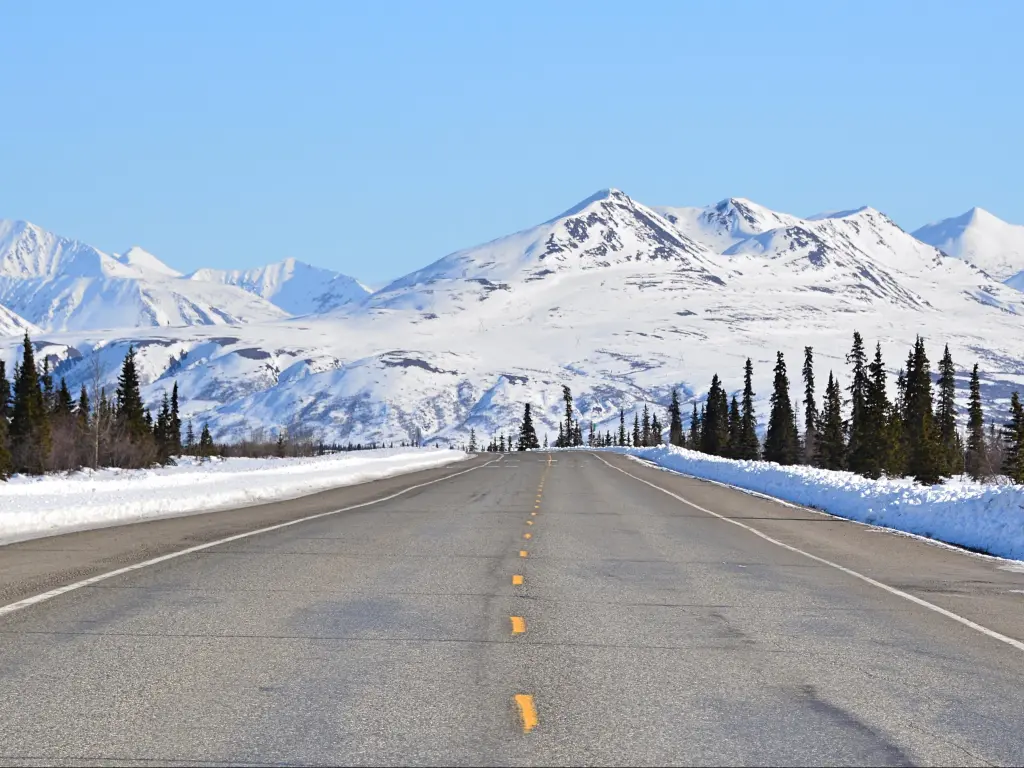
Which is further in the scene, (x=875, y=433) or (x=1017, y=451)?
(x=875, y=433)

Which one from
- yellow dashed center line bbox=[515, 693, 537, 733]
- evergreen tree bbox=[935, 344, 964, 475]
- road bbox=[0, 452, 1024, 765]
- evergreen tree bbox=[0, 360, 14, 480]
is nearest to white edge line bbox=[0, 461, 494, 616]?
road bbox=[0, 452, 1024, 765]

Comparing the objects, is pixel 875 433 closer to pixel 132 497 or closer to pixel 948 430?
pixel 948 430

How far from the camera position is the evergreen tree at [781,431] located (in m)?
134

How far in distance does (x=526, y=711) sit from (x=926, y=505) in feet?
69.9

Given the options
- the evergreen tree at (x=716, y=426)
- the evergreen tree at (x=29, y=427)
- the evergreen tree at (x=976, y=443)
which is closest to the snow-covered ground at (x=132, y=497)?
the evergreen tree at (x=29, y=427)

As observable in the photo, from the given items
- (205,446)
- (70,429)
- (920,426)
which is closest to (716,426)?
(920,426)

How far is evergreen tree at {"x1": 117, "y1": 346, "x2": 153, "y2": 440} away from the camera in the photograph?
12469 centimetres

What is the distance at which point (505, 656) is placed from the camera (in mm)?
9836

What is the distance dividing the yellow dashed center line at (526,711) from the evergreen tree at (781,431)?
418 feet

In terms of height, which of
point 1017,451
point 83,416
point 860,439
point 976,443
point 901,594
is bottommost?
point 976,443

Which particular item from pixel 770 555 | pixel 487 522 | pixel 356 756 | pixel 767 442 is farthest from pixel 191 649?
pixel 767 442

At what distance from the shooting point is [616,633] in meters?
11.2

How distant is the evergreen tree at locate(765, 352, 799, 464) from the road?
11636 centimetres

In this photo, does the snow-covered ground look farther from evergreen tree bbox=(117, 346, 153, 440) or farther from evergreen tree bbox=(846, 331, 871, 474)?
evergreen tree bbox=(117, 346, 153, 440)
